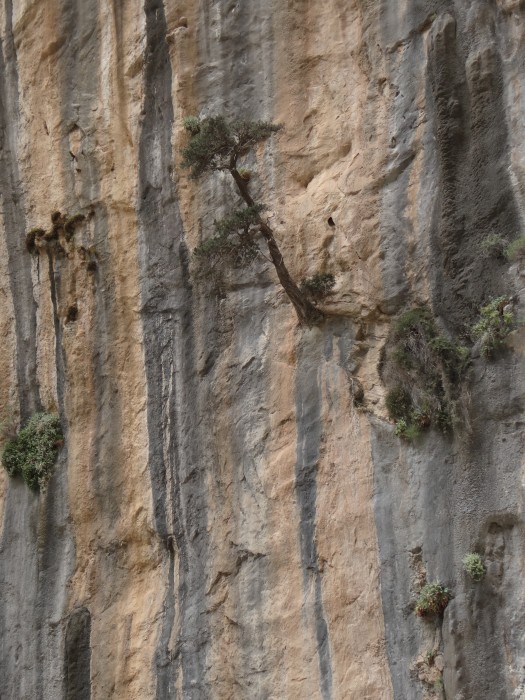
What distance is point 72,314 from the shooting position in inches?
488

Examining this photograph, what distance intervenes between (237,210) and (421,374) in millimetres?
2917

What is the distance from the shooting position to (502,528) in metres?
8.63

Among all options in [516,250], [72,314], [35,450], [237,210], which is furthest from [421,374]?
[35,450]

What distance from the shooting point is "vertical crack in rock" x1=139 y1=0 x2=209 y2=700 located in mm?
10570

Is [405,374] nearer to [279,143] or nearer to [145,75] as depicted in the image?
[279,143]

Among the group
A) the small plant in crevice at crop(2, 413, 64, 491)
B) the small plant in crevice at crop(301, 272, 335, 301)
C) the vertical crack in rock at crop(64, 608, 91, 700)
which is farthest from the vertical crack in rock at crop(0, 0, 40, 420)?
the small plant in crevice at crop(301, 272, 335, 301)

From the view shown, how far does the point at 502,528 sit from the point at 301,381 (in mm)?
2877

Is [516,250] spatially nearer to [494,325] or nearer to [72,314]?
[494,325]

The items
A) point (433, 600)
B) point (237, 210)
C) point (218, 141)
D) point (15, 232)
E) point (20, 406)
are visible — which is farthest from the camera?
point (15, 232)

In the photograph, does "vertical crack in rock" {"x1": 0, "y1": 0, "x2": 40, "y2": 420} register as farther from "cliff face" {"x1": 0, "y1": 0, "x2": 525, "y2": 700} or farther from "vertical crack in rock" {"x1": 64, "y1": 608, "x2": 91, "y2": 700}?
"vertical crack in rock" {"x1": 64, "y1": 608, "x2": 91, "y2": 700}

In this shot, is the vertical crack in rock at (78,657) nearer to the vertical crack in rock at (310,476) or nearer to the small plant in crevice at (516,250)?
the vertical crack in rock at (310,476)

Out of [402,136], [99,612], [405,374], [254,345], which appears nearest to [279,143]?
[402,136]

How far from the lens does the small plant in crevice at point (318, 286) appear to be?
10297 mm

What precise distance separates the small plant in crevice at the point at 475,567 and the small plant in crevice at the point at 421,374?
129 centimetres
